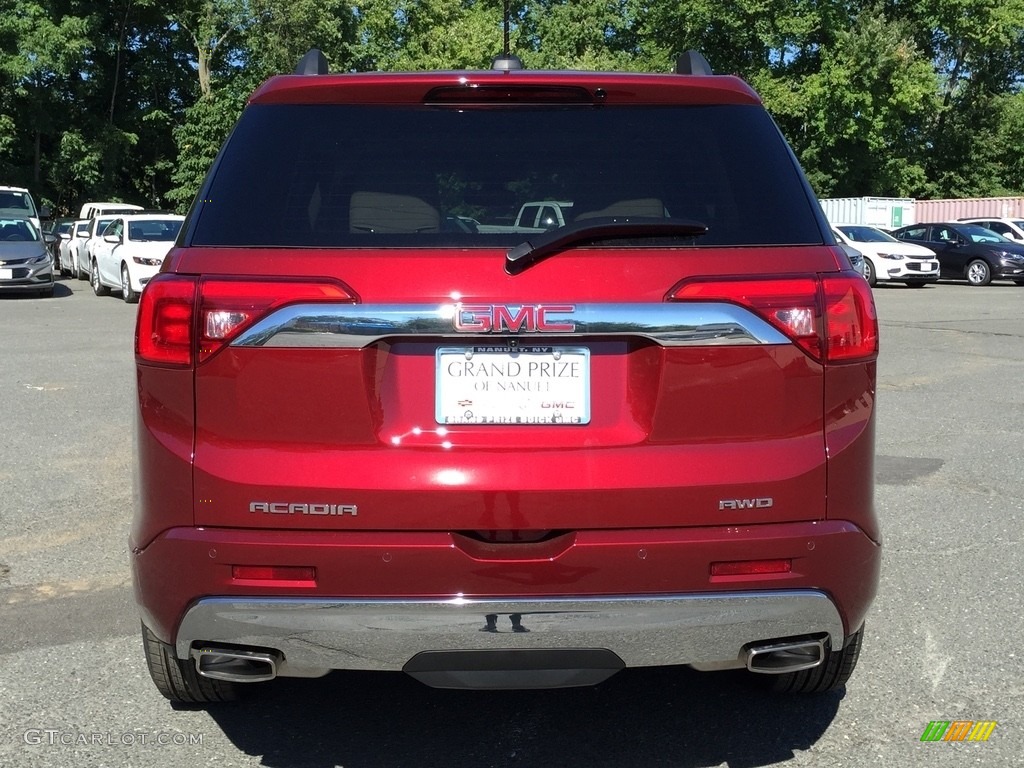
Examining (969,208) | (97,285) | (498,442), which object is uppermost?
(498,442)

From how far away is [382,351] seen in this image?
110 inches

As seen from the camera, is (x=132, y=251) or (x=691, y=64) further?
(x=132, y=251)

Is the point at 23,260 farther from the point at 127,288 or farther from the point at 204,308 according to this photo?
the point at 204,308

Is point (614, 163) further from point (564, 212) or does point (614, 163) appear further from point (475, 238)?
point (475, 238)

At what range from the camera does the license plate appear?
110 inches

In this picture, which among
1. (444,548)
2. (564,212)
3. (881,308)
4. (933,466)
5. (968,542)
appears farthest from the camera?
(881,308)

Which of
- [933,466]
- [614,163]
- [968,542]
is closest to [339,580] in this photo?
[614,163]

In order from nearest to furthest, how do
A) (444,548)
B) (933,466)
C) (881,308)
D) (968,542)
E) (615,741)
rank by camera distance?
(444,548) < (615,741) < (968,542) < (933,466) < (881,308)

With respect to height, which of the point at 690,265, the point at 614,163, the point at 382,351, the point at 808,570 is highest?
the point at 614,163

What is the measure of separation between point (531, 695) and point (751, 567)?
1.19 metres

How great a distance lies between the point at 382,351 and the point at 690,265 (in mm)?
766

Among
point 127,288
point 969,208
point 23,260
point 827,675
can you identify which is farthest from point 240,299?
point 969,208

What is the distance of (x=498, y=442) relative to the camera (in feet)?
9.16

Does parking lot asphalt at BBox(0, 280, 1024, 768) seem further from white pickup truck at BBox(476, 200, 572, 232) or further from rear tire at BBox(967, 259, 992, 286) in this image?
rear tire at BBox(967, 259, 992, 286)
